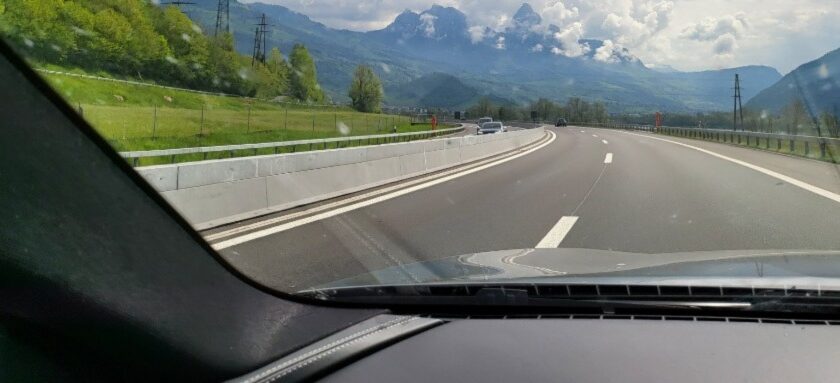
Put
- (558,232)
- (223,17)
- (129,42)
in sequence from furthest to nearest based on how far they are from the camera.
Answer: (558,232) < (223,17) < (129,42)

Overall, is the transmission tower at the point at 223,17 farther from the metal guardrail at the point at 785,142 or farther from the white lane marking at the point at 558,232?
the metal guardrail at the point at 785,142

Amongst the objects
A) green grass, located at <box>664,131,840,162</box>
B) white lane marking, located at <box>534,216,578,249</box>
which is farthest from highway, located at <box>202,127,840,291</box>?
green grass, located at <box>664,131,840,162</box>

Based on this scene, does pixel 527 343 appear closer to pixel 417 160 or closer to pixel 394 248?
pixel 394 248

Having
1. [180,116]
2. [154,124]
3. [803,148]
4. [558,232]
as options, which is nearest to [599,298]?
[154,124]

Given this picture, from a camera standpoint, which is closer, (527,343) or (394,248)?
(527,343)

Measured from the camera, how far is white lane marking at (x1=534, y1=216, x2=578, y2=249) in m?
8.12

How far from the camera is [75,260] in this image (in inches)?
80.7

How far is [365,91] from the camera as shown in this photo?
70.8ft

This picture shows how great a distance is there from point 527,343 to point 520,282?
57cm

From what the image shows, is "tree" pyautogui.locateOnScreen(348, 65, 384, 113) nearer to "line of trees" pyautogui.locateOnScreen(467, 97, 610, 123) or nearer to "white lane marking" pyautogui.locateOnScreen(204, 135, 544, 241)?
"white lane marking" pyautogui.locateOnScreen(204, 135, 544, 241)

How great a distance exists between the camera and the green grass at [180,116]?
8.87 ft

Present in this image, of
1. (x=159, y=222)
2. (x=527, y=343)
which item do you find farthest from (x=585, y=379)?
(x=159, y=222)

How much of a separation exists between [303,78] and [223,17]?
16.5ft

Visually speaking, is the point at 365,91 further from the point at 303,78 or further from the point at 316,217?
the point at 316,217
